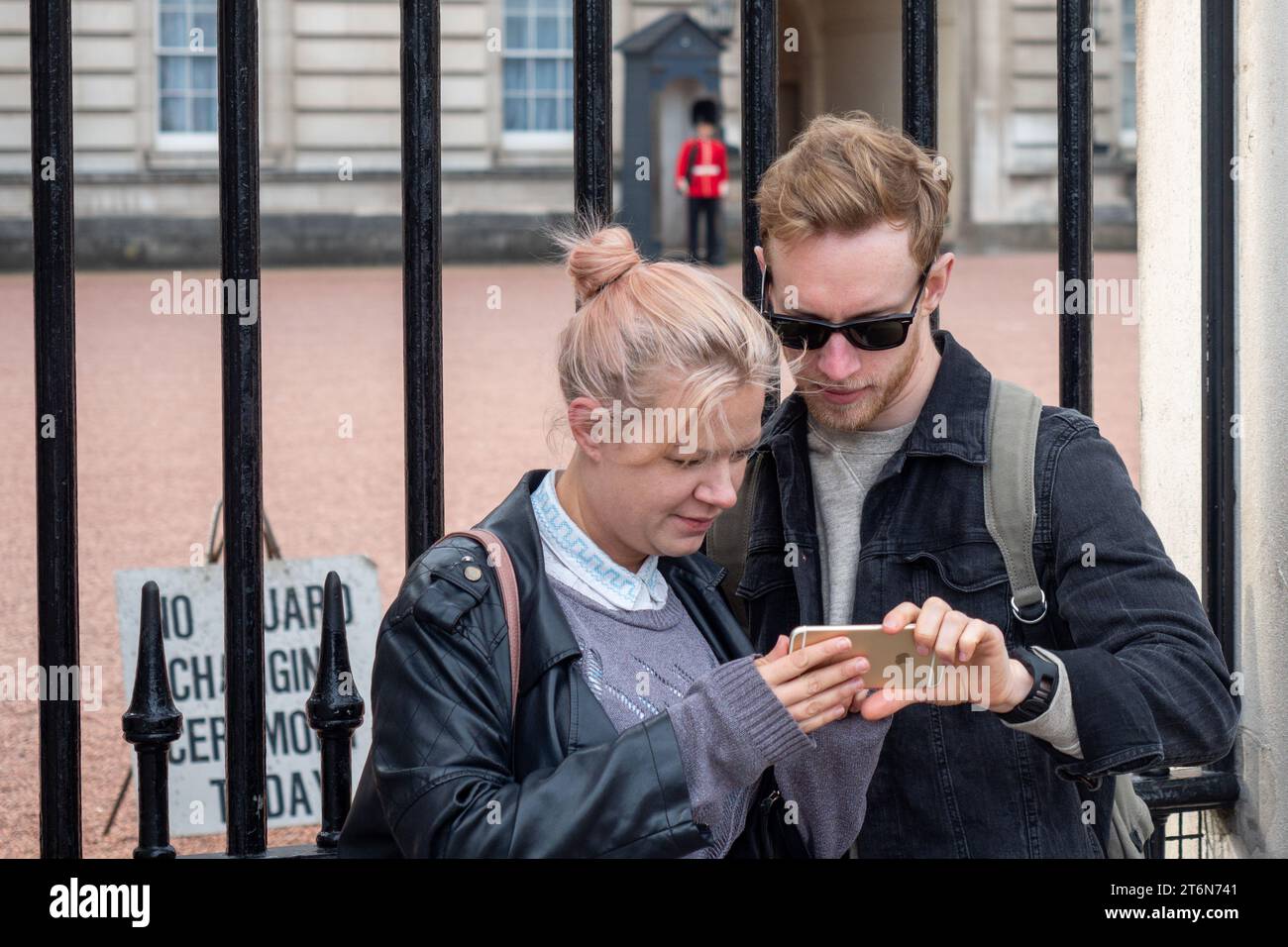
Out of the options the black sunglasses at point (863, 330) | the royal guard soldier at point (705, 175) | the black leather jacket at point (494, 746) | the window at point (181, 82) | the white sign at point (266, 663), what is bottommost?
the white sign at point (266, 663)

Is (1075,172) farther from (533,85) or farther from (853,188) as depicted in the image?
(533,85)

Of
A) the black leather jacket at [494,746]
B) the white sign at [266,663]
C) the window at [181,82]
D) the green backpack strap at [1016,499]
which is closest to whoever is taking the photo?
the black leather jacket at [494,746]

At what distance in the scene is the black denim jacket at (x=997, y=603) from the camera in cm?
187

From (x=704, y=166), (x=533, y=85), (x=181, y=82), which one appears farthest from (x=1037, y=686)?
(x=533, y=85)

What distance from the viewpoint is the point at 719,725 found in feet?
5.35

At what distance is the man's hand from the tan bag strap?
372mm

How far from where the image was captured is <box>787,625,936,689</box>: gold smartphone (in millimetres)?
1671

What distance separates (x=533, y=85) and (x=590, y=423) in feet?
66.5

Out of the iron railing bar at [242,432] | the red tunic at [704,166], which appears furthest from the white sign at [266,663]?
the red tunic at [704,166]

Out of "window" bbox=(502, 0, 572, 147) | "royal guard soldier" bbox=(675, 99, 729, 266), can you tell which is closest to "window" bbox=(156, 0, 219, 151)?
"window" bbox=(502, 0, 572, 147)

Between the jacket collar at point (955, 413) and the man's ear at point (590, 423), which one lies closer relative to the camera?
the man's ear at point (590, 423)

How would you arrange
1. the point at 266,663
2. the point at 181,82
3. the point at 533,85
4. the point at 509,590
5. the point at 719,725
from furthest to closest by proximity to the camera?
the point at 533,85
the point at 181,82
the point at 266,663
the point at 509,590
the point at 719,725

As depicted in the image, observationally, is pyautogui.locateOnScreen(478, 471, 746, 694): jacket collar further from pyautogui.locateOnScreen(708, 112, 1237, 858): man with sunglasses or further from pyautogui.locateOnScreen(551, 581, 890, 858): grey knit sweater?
pyautogui.locateOnScreen(708, 112, 1237, 858): man with sunglasses

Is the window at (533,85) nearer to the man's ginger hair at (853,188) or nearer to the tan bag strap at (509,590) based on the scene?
the man's ginger hair at (853,188)
